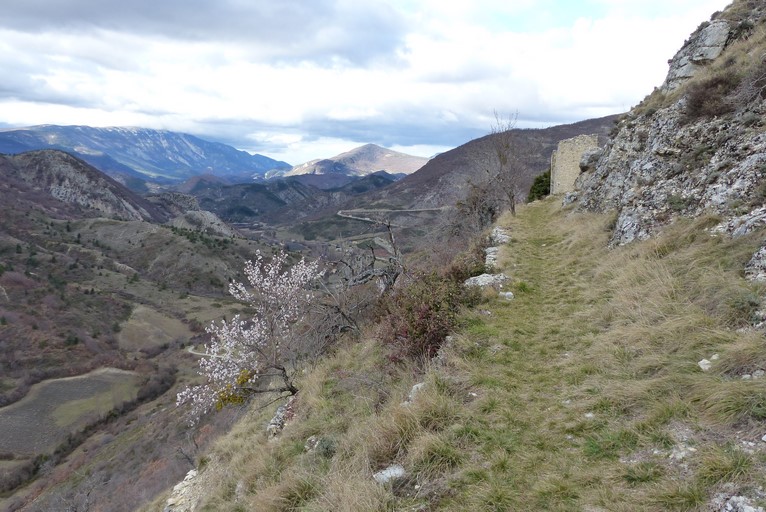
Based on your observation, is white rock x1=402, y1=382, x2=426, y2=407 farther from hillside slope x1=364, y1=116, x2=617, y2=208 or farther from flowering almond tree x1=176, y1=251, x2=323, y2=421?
hillside slope x1=364, y1=116, x2=617, y2=208

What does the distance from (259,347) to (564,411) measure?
28.8 feet

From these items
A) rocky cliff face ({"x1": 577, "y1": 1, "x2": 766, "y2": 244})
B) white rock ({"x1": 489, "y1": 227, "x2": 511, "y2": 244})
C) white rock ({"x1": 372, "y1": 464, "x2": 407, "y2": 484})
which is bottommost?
white rock ({"x1": 372, "y1": 464, "x2": 407, "y2": 484})

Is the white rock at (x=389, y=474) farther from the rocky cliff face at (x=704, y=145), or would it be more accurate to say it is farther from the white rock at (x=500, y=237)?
the white rock at (x=500, y=237)

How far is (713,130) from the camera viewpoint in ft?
33.1

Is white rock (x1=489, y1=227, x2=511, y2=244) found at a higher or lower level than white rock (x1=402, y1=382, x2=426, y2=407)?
higher

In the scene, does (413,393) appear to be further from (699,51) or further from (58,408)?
(58,408)

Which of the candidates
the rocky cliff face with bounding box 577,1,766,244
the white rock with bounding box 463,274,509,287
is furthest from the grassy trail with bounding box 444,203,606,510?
the rocky cliff face with bounding box 577,1,766,244

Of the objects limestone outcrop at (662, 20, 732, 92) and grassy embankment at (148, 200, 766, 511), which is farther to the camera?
limestone outcrop at (662, 20, 732, 92)

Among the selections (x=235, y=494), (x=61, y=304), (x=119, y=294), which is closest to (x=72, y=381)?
(x=61, y=304)

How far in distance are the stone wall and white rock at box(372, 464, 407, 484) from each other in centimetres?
2548

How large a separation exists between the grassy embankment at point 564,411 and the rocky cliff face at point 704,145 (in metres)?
0.99

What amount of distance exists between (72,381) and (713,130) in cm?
7175

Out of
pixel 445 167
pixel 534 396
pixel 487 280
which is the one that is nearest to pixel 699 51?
pixel 487 280

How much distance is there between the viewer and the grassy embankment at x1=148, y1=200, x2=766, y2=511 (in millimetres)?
3615
